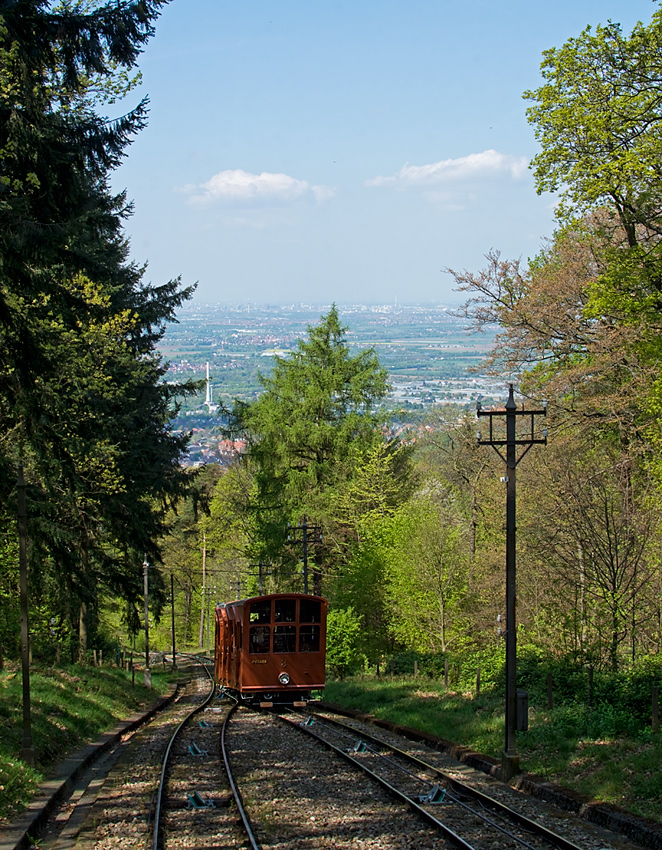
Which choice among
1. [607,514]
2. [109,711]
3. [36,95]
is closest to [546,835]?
[36,95]

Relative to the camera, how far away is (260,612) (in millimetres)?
23094

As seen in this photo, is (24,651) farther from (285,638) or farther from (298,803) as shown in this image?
(285,638)

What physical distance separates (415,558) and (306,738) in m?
14.3

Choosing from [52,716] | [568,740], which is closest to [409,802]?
[568,740]

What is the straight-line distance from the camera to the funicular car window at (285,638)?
23.2 meters

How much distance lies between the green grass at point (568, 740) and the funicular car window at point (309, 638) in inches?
89.6

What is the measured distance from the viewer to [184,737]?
63.1 feet

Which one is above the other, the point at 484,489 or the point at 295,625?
the point at 484,489

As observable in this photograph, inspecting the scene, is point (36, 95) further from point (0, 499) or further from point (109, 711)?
point (109, 711)

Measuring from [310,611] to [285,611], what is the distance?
0.70 m

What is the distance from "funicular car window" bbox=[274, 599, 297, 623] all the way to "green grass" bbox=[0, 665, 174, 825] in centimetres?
479

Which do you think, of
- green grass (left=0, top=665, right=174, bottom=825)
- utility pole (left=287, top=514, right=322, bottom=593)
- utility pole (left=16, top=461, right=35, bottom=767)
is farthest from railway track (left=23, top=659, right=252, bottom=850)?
utility pole (left=287, top=514, right=322, bottom=593)

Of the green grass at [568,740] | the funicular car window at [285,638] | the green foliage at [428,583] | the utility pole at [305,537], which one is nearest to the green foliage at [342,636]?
the green foliage at [428,583]

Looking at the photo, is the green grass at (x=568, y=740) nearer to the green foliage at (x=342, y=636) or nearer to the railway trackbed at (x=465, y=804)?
the railway trackbed at (x=465, y=804)
